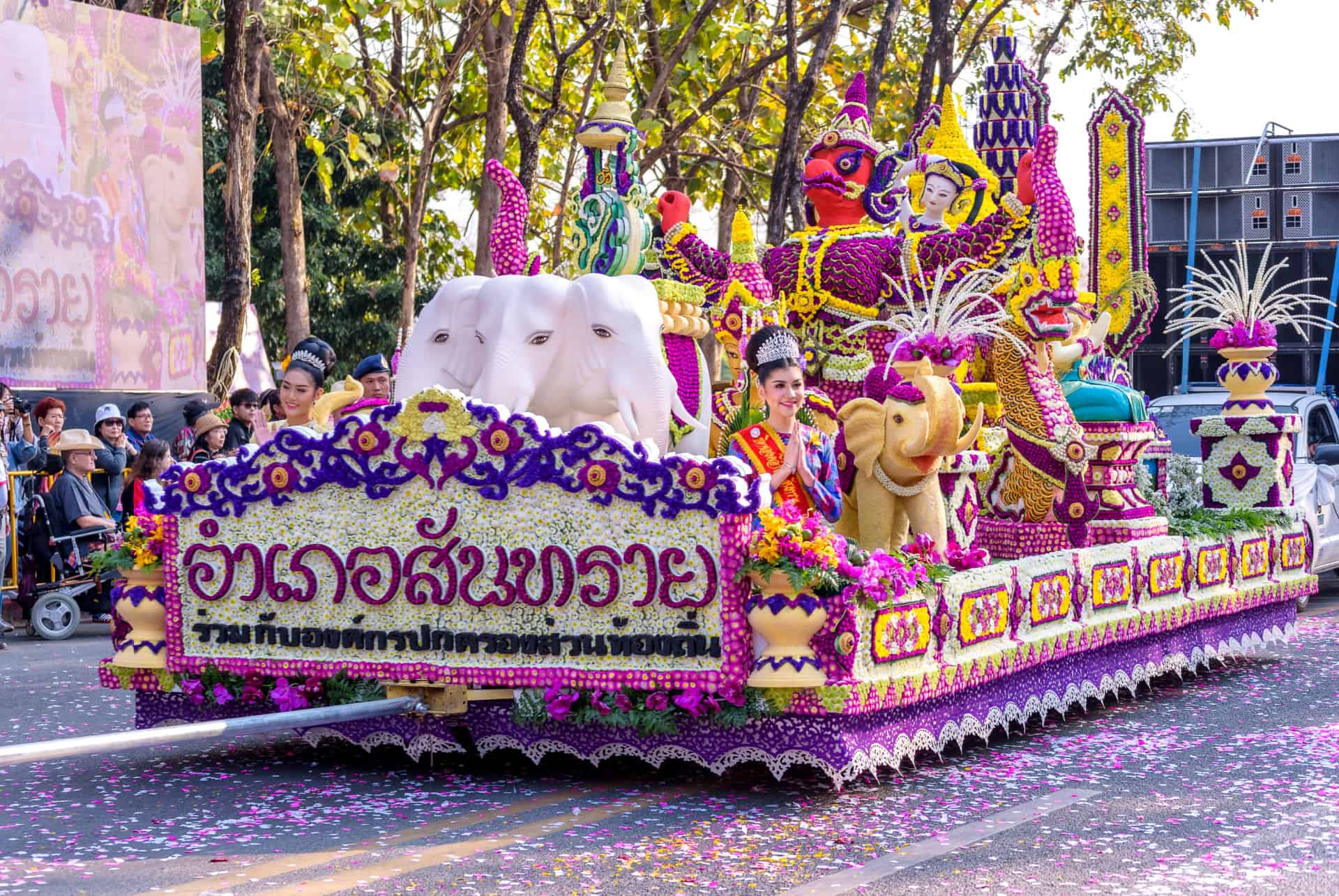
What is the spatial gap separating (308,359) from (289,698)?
1842mm

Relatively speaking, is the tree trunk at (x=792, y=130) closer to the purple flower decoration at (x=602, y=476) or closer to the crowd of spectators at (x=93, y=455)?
the crowd of spectators at (x=93, y=455)

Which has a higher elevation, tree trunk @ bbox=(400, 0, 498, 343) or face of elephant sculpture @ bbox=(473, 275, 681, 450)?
tree trunk @ bbox=(400, 0, 498, 343)

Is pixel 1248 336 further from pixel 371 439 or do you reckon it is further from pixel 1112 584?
pixel 371 439

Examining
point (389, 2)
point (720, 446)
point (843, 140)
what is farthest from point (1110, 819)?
point (389, 2)

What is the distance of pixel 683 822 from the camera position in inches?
246

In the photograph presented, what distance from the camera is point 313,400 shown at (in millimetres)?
8320

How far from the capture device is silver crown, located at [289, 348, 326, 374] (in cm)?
830

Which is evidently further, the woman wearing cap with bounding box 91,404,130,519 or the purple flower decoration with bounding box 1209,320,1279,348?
the woman wearing cap with bounding box 91,404,130,519

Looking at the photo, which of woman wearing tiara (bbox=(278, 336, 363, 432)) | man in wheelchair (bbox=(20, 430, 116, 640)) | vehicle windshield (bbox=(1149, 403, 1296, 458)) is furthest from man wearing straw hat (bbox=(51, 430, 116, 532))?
vehicle windshield (bbox=(1149, 403, 1296, 458))

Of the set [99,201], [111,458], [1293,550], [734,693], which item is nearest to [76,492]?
[111,458]

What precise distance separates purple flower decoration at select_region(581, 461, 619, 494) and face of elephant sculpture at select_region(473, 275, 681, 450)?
1.67 m

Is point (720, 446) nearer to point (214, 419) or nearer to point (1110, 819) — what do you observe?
point (1110, 819)

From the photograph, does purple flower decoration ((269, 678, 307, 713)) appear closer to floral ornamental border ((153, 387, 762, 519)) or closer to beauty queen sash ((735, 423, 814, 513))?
floral ornamental border ((153, 387, 762, 519))

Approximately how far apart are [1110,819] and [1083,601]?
2.39 meters
